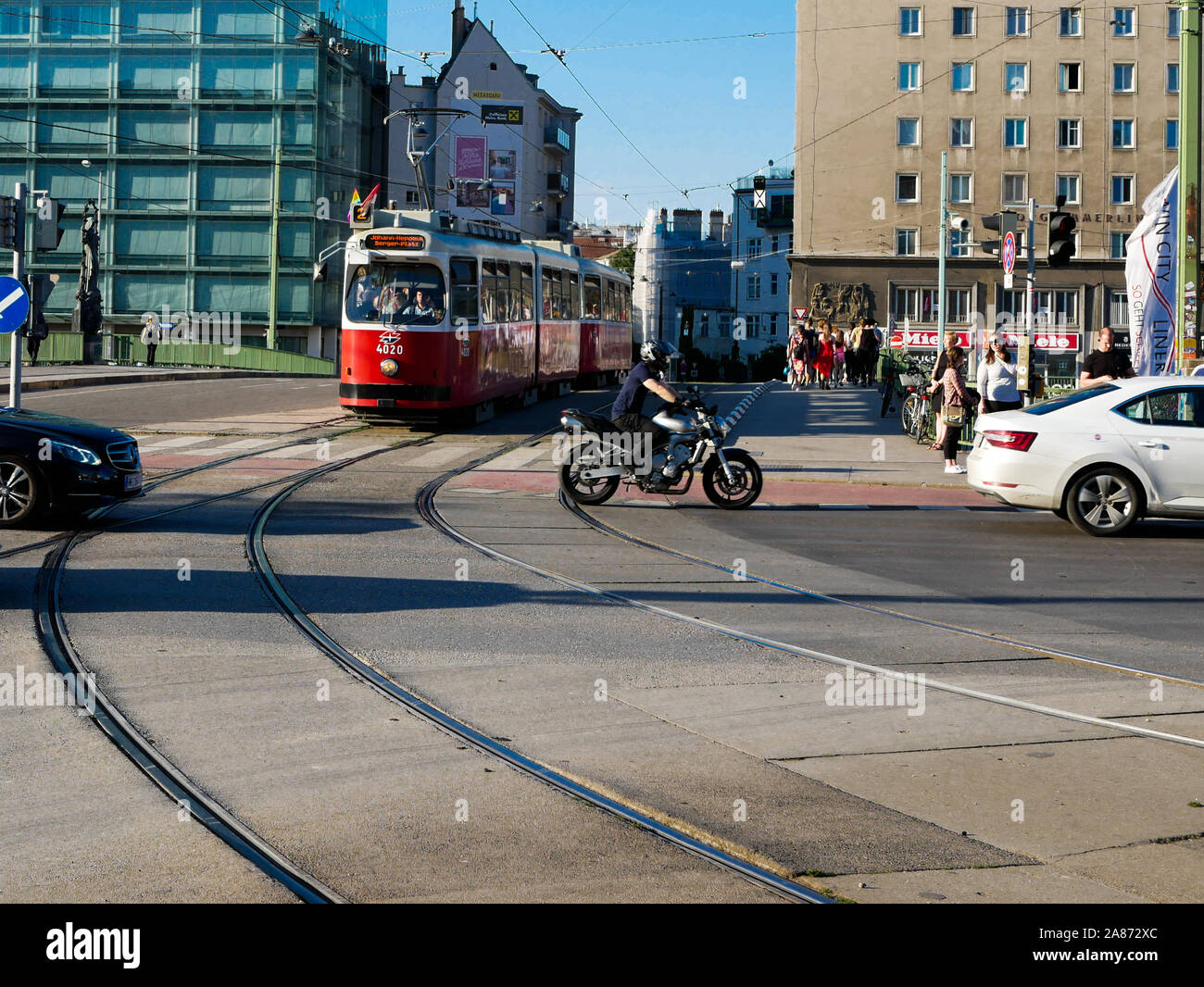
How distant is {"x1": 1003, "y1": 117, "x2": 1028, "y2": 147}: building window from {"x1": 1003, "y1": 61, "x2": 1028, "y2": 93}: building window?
52.7 inches

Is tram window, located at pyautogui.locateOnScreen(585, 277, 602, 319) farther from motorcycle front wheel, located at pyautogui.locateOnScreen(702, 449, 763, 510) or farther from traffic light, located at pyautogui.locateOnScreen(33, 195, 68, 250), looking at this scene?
motorcycle front wheel, located at pyautogui.locateOnScreen(702, 449, 763, 510)

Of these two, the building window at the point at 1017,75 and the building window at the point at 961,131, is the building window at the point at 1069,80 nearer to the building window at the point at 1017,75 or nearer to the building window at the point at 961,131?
the building window at the point at 1017,75

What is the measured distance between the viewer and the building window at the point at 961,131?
73250 mm

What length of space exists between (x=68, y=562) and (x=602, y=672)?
17.9ft

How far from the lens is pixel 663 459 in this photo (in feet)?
55.6

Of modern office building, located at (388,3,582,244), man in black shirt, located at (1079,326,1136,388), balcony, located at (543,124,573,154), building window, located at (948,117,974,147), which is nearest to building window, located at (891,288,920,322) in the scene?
building window, located at (948,117,974,147)

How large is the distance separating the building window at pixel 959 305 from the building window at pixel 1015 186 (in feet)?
17.1

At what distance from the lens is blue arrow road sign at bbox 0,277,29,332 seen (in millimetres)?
17458

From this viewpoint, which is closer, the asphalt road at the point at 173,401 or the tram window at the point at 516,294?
the asphalt road at the point at 173,401

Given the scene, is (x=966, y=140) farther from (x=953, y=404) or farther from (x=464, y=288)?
(x=953, y=404)

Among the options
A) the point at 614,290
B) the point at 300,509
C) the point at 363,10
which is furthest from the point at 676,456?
the point at 363,10

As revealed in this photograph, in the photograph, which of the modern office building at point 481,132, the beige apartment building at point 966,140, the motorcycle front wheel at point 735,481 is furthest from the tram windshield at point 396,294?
the modern office building at point 481,132

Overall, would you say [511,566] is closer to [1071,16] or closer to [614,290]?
[614,290]
